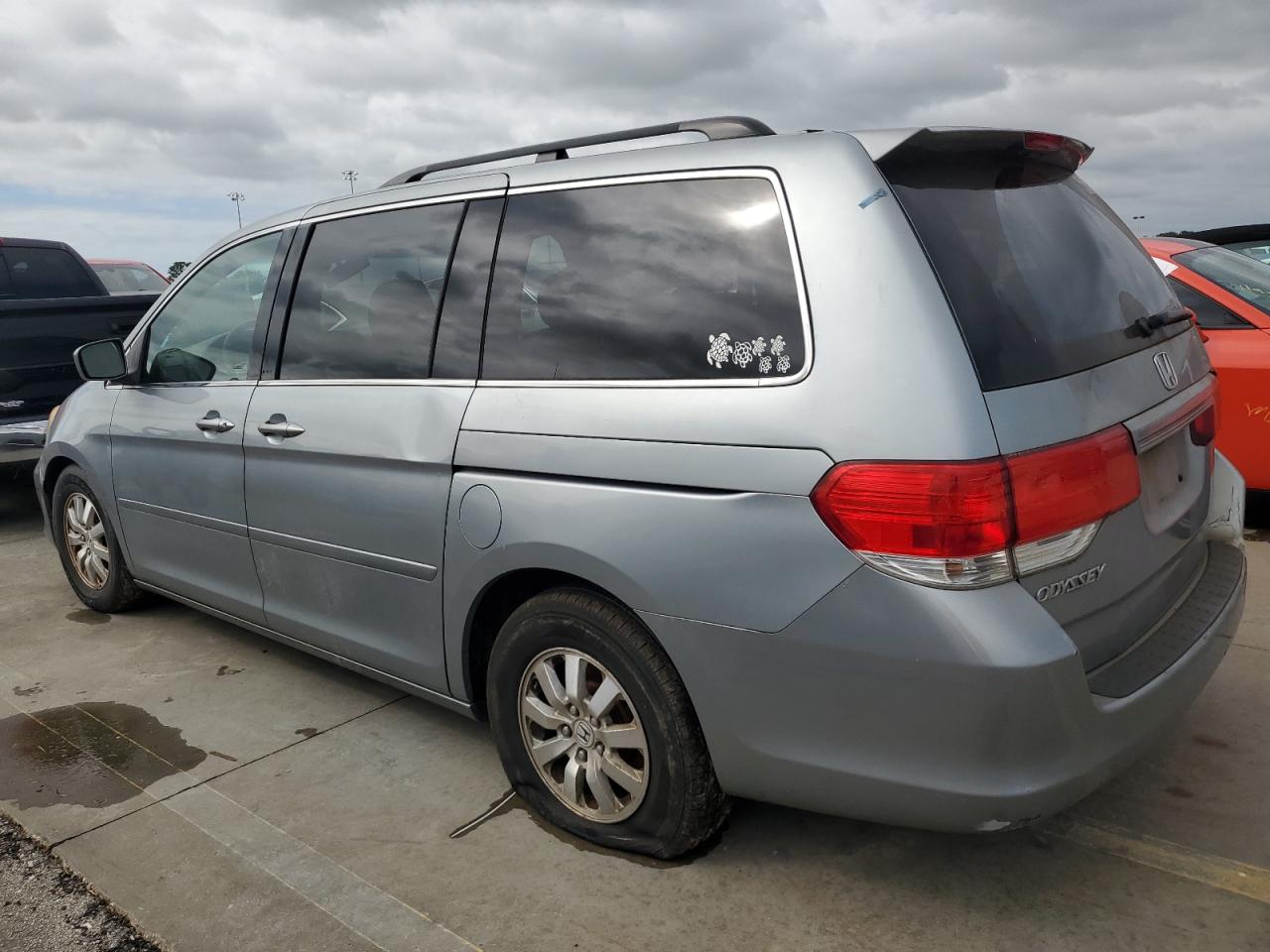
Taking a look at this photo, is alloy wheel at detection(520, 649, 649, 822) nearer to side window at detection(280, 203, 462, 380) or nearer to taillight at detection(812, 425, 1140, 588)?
taillight at detection(812, 425, 1140, 588)

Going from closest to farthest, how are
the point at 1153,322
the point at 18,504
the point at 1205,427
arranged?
the point at 1153,322 < the point at 1205,427 < the point at 18,504

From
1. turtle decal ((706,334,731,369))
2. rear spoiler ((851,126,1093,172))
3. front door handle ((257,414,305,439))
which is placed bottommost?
front door handle ((257,414,305,439))

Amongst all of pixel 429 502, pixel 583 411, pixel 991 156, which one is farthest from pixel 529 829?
pixel 991 156

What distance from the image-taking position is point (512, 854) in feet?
9.07

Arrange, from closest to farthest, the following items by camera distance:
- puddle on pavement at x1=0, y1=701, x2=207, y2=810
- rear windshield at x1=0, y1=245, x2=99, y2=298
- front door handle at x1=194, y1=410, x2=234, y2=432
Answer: puddle on pavement at x1=0, y1=701, x2=207, y2=810 < front door handle at x1=194, y1=410, x2=234, y2=432 < rear windshield at x1=0, y1=245, x2=99, y2=298

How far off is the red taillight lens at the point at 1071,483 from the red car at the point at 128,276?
40.4 feet

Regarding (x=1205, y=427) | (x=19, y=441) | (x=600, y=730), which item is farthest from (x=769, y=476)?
(x=19, y=441)

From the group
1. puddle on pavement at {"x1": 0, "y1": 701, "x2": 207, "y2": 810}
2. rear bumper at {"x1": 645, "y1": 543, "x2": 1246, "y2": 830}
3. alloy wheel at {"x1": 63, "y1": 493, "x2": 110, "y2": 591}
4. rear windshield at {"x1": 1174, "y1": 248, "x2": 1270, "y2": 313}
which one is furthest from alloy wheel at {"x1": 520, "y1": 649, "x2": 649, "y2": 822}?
rear windshield at {"x1": 1174, "y1": 248, "x2": 1270, "y2": 313}

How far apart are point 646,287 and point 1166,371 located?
52.7 inches

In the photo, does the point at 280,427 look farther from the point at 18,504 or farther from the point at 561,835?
the point at 18,504

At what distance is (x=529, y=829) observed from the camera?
2.89 m

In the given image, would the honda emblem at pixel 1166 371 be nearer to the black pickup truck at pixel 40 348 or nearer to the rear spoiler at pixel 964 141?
the rear spoiler at pixel 964 141

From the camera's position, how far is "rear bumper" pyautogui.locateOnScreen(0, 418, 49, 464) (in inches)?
264

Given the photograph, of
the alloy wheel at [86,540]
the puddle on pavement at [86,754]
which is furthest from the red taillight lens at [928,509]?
the alloy wheel at [86,540]
